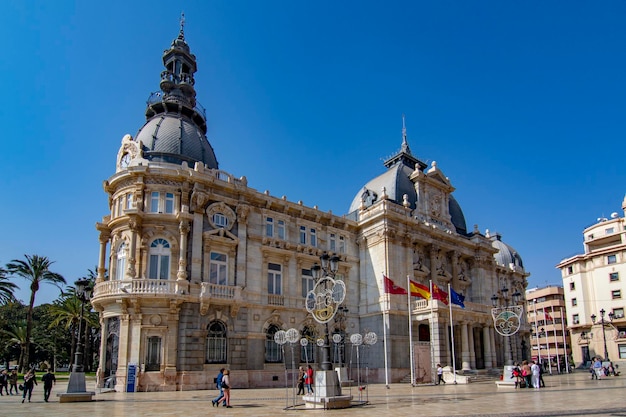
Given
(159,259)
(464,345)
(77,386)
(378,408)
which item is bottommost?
(378,408)

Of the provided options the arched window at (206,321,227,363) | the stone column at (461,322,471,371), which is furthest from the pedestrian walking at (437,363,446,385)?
the arched window at (206,321,227,363)

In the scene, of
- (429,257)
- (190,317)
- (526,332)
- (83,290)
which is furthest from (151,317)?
(526,332)

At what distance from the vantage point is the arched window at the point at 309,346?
39875mm

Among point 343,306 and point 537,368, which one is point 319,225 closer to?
point 343,306

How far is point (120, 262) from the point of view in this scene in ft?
114

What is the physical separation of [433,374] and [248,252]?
60.2 ft

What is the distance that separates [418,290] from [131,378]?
890 inches

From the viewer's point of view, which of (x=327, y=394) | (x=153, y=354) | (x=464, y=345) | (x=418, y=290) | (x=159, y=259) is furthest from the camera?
(x=464, y=345)

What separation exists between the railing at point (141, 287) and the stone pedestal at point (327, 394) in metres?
15.5

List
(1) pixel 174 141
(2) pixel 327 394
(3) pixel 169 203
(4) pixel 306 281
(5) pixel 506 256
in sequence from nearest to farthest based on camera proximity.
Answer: (2) pixel 327 394 → (3) pixel 169 203 → (1) pixel 174 141 → (4) pixel 306 281 → (5) pixel 506 256

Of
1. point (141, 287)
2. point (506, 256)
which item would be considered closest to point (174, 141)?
point (141, 287)

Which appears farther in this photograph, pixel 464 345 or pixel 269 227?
pixel 464 345

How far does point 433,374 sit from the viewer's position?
133 ft

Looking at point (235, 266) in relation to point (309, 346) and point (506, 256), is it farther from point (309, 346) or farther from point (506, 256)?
point (506, 256)
